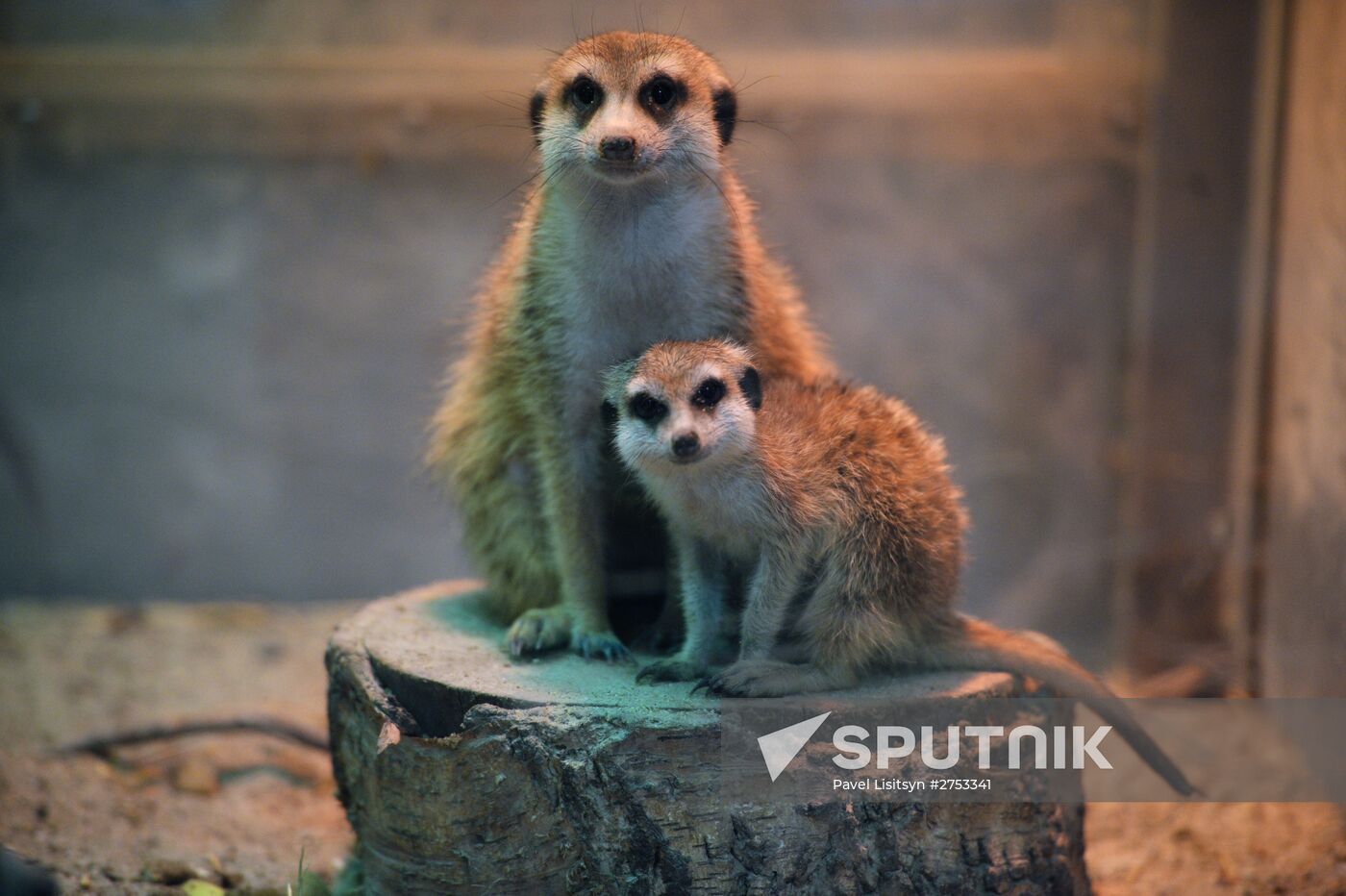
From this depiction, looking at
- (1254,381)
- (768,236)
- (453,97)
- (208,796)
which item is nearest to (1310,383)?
(1254,381)

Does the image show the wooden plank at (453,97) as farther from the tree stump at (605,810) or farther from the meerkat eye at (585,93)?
the tree stump at (605,810)

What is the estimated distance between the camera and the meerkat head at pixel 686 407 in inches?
94.4

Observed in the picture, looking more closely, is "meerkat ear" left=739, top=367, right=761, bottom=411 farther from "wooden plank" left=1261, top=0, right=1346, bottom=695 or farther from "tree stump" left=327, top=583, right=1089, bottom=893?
"wooden plank" left=1261, top=0, right=1346, bottom=695

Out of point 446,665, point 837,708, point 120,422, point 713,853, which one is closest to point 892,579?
point 837,708

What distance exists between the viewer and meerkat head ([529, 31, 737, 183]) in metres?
2.55

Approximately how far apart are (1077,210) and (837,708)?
10.4 feet

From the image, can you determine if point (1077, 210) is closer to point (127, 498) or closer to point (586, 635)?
point (586, 635)

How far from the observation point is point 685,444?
7.68 feet

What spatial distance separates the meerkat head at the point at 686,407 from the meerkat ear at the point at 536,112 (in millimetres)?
648

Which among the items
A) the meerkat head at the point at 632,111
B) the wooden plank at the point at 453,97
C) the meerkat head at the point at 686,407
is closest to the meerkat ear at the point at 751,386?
the meerkat head at the point at 686,407

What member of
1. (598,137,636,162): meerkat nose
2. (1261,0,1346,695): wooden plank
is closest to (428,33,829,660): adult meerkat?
(598,137,636,162): meerkat nose

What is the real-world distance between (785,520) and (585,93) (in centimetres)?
104

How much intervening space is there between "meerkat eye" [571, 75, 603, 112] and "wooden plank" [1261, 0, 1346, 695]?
94.6 inches

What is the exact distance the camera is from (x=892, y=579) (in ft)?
8.37
